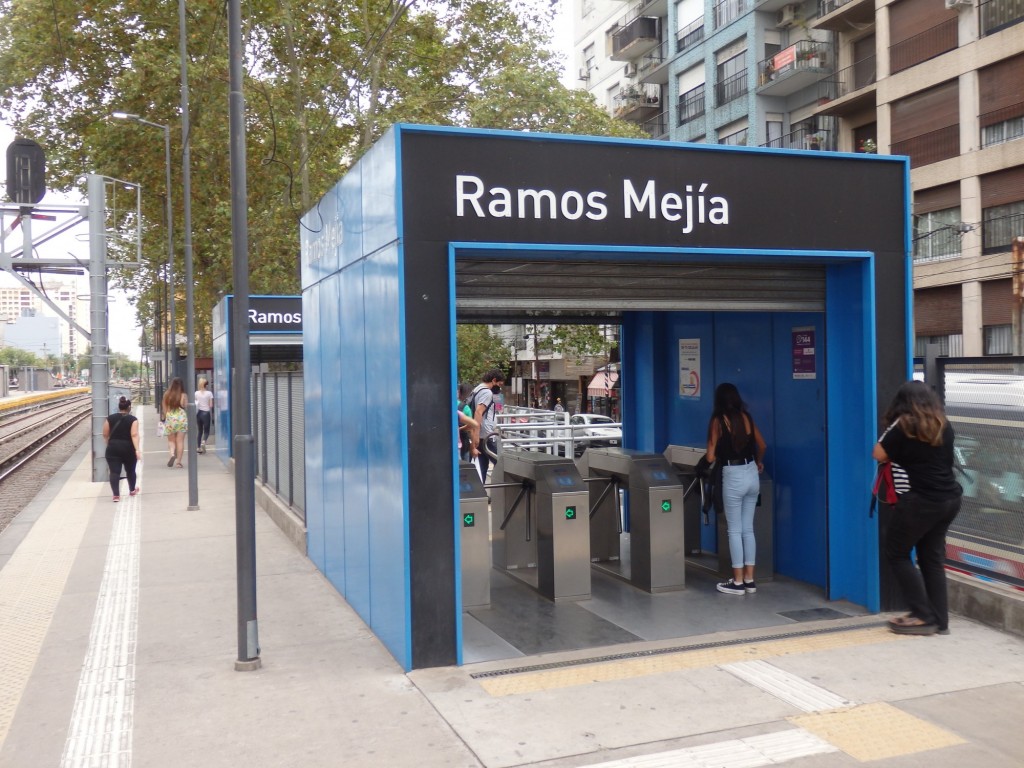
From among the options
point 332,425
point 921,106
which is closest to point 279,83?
point 921,106

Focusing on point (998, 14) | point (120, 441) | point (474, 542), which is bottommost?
point (474, 542)

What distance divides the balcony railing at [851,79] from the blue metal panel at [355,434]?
85.4ft

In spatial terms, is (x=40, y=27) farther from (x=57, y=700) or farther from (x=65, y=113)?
(x=57, y=700)

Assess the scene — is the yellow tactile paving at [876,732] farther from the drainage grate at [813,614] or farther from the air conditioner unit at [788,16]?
the air conditioner unit at [788,16]

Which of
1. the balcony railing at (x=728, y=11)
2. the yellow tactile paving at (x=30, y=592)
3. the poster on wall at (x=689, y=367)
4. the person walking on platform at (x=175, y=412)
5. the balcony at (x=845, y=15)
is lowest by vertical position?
the yellow tactile paving at (x=30, y=592)

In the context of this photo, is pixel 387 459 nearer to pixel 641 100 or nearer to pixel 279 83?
pixel 279 83

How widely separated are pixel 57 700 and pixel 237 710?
3.69 feet

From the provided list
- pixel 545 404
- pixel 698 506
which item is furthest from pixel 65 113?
pixel 698 506

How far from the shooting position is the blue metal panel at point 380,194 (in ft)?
19.4

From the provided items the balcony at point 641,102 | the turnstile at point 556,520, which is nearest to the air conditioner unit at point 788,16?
the balcony at point 641,102

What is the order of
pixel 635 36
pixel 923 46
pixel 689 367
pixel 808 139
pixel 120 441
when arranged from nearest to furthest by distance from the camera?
1. pixel 689 367
2. pixel 120 441
3. pixel 923 46
4. pixel 808 139
5. pixel 635 36

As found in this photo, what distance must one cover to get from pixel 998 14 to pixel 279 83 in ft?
60.1

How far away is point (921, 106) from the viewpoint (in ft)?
87.7

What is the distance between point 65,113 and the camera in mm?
27750
